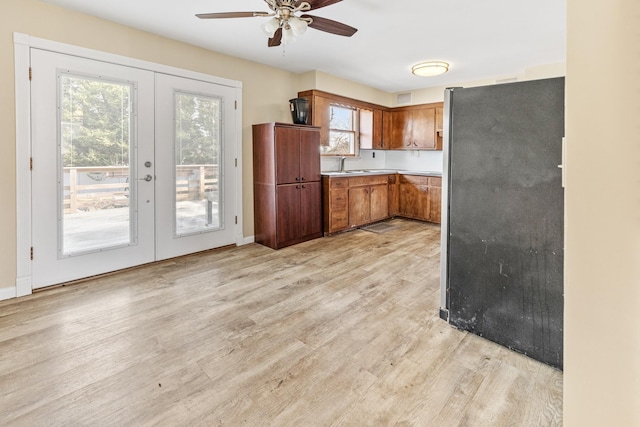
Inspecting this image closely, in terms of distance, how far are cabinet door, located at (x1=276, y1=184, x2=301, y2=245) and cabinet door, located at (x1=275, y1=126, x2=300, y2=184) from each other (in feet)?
0.41

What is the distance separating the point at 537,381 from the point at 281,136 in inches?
147

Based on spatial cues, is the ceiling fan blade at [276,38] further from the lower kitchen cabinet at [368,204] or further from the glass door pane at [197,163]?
the lower kitchen cabinet at [368,204]

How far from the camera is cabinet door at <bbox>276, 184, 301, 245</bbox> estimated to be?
14.9 feet

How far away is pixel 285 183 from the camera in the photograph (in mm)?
4594

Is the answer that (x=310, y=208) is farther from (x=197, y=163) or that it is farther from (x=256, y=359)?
(x=256, y=359)

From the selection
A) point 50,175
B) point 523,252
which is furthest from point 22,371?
point 523,252

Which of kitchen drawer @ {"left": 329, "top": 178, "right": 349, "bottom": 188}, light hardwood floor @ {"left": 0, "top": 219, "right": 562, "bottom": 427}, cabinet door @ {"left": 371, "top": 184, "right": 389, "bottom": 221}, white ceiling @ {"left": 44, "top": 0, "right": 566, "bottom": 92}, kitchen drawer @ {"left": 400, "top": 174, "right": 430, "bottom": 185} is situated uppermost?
white ceiling @ {"left": 44, "top": 0, "right": 566, "bottom": 92}

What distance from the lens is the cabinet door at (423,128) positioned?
634cm

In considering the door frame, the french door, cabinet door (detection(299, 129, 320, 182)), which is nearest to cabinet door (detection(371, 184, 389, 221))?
cabinet door (detection(299, 129, 320, 182))

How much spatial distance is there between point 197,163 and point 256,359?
288cm

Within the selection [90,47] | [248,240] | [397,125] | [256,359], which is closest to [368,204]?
[397,125]

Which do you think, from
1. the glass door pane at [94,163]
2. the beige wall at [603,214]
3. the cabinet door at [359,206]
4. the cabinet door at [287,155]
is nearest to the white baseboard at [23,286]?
the glass door pane at [94,163]

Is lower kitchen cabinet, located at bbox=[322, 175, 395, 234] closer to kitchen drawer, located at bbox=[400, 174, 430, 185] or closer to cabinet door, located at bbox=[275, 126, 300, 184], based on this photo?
kitchen drawer, located at bbox=[400, 174, 430, 185]

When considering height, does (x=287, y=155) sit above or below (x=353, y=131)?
below
